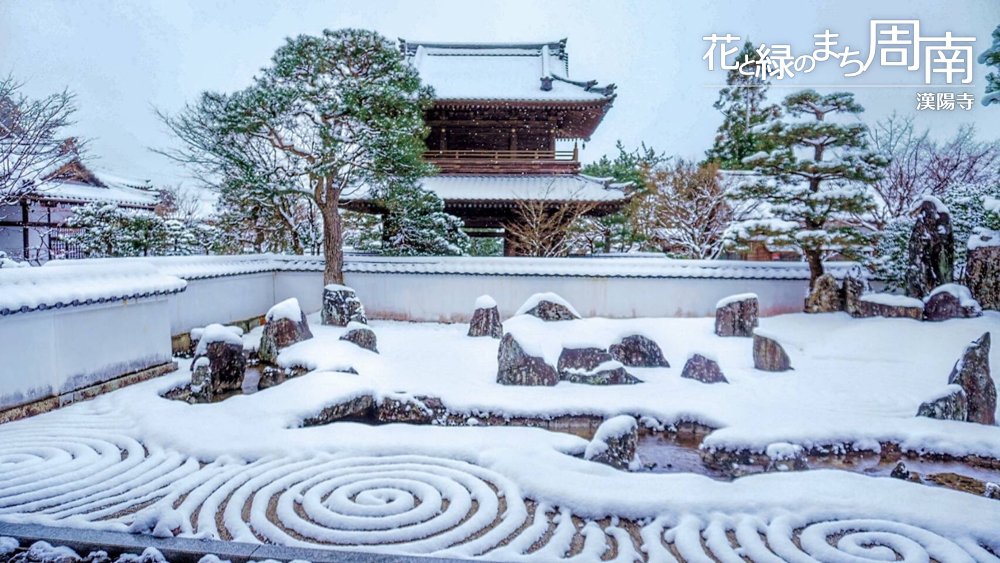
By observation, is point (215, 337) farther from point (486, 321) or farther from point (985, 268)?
point (985, 268)

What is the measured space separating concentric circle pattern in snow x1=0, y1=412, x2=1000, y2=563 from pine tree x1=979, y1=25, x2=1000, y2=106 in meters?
7.64

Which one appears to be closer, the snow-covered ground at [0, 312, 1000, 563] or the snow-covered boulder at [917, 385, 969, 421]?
the snow-covered ground at [0, 312, 1000, 563]

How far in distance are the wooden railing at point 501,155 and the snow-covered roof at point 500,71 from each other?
4.05 ft

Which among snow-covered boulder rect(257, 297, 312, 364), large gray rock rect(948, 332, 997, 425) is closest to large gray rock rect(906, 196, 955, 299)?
large gray rock rect(948, 332, 997, 425)

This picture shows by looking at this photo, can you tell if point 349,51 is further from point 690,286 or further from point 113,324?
point 690,286

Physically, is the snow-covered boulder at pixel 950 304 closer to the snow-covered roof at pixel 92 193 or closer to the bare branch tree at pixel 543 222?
the bare branch tree at pixel 543 222

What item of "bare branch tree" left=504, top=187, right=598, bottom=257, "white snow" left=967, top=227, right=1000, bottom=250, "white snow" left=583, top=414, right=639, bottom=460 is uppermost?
"bare branch tree" left=504, top=187, right=598, bottom=257

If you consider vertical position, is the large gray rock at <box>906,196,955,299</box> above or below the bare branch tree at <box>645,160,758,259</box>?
below

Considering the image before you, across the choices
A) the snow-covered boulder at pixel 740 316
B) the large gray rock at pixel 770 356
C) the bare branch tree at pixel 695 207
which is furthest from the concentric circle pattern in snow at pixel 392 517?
the bare branch tree at pixel 695 207

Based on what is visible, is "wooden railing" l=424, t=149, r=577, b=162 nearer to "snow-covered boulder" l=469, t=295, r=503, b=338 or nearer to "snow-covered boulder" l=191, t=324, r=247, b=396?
"snow-covered boulder" l=469, t=295, r=503, b=338

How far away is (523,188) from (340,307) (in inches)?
194

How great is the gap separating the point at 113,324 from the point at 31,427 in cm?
140

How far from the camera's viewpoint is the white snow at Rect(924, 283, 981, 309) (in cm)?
745

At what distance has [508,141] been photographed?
1306 centimetres
